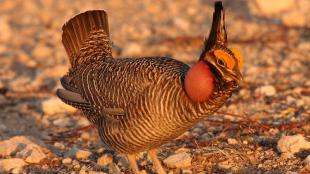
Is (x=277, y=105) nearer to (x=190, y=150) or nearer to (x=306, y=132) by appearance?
(x=306, y=132)

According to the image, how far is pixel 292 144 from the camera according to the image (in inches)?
209

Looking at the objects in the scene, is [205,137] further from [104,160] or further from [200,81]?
[200,81]

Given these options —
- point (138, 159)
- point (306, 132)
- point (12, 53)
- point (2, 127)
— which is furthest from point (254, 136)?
Answer: point (12, 53)

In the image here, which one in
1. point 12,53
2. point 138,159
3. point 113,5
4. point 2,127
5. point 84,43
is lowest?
point 138,159

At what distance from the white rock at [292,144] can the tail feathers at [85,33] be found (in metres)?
1.76

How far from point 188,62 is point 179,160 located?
364 cm

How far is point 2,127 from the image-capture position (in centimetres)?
675

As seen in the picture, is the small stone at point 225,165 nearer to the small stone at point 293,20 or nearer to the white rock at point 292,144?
the white rock at point 292,144

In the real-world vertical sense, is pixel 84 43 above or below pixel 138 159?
above

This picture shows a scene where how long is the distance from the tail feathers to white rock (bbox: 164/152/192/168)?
1.20 m

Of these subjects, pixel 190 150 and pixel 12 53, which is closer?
pixel 190 150

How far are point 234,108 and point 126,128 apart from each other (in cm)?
224

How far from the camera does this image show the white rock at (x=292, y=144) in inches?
208

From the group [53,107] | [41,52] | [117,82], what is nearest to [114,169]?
[117,82]
